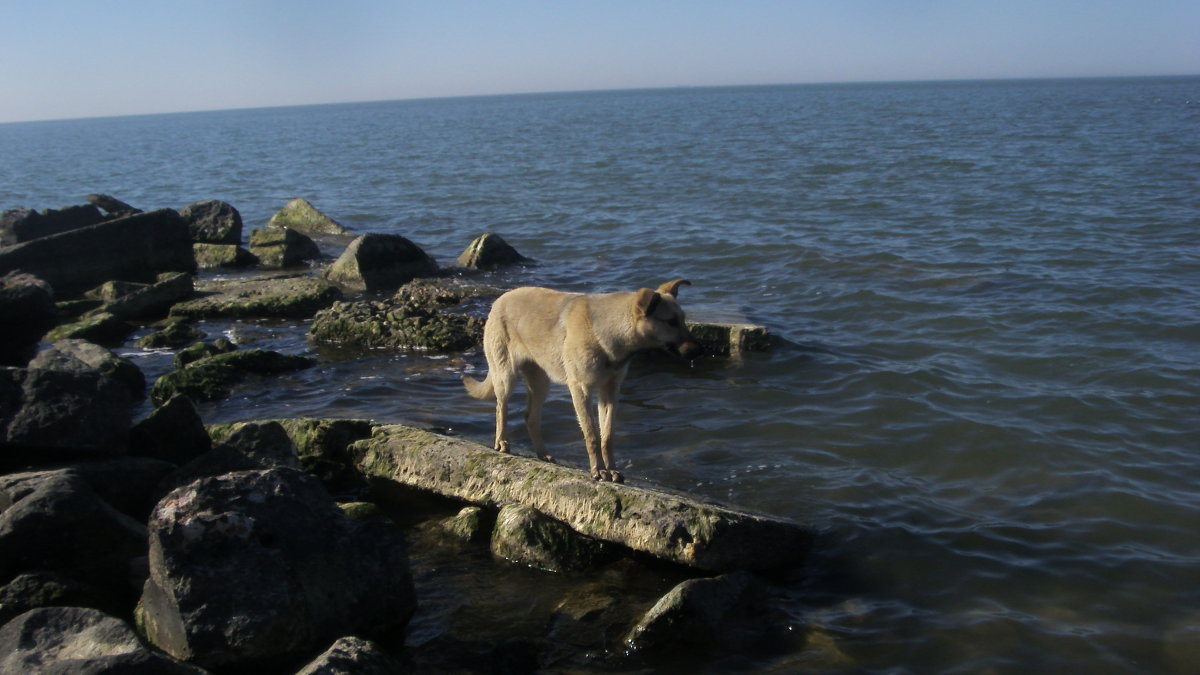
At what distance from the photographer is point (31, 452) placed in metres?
7.83

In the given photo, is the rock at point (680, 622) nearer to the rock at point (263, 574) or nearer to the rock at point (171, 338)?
the rock at point (263, 574)

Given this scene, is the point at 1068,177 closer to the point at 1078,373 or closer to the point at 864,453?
the point at 1078,373

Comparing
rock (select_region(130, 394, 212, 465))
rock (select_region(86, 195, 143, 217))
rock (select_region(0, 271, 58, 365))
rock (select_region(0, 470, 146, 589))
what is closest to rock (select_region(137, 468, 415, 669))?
rock (select_region(0, 470, 146, 589))

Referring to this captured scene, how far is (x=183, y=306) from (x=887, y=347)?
11.7 meters

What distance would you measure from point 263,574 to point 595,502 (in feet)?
9.06

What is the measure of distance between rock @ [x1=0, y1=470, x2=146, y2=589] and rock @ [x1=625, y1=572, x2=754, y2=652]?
3.67 meters

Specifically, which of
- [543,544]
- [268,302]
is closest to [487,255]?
[268,302]

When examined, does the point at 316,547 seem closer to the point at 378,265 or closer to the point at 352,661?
the point at 352,661

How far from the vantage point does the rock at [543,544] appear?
23.7ft

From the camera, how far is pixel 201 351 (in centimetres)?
1303

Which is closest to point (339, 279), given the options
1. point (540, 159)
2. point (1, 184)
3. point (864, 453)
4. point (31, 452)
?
point (31, 452)

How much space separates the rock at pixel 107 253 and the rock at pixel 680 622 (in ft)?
51.2

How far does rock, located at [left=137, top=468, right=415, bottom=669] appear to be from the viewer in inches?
213

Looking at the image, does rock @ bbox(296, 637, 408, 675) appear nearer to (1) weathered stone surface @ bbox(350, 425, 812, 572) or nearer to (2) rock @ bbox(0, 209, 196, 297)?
(1) weathered stone surface @ bbox(350, 425, 812, 572)
